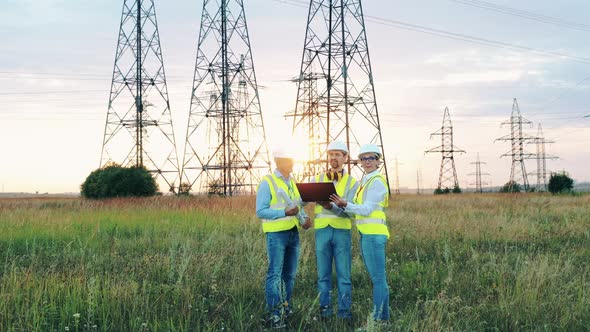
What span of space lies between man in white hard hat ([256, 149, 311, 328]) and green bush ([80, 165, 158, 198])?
89.5 ft

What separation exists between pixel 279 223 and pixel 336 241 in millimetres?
691

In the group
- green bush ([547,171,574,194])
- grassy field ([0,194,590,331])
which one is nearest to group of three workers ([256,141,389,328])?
grassy field ([0,194,590,331])

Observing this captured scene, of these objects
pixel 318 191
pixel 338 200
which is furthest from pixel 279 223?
pixel 338 200

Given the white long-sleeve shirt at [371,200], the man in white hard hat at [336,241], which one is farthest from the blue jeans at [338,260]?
the white long-sleeve shirt at [371,200]

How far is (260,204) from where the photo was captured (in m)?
5.98

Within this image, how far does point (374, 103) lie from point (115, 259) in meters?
23.5

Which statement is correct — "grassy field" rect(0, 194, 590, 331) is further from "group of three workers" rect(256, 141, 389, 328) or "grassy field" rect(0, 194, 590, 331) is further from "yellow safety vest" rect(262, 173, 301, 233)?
"yellow safety vest" rect(262, 173, 301, 233)

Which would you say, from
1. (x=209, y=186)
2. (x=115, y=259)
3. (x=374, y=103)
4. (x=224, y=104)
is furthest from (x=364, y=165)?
(x=209, y=186)

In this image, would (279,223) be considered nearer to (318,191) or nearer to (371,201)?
(318,191)

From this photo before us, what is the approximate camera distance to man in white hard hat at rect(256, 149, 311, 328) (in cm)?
590

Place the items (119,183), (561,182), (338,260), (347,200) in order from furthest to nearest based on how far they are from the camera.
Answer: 1. (561,182)
2. (119,183)
3. (347,200)
4. (338,260)

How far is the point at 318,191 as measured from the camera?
573 centimetres

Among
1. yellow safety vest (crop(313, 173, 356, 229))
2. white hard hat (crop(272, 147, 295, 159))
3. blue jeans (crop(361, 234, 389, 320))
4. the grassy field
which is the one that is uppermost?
white hard hat (crop(272, 147, 295, 159))

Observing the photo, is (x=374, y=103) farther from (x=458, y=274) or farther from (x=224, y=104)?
(x=458, y=274)
